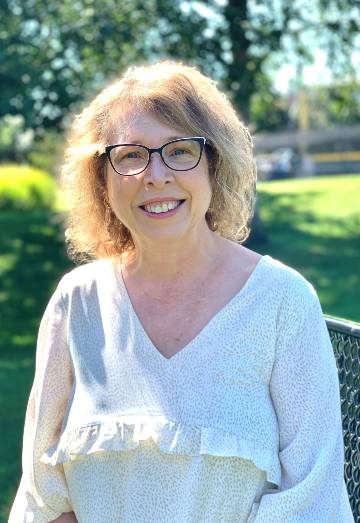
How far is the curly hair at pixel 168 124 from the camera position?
7.23 feet

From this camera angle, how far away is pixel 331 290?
11.2 metres

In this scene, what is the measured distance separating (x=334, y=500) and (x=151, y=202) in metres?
0.81

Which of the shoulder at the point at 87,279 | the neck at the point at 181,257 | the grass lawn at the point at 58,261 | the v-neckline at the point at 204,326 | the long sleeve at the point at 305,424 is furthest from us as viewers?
the grass lawn at the point at 58,261

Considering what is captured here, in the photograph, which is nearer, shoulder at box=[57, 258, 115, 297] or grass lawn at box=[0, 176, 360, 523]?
shoulder at box=[57, 258, 115, 297]

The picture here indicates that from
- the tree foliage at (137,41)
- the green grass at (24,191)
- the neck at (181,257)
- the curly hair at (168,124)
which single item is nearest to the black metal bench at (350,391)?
the curly hair at (168,124)

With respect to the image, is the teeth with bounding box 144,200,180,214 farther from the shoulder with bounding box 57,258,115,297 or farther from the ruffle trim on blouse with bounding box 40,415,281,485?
the ruffle trim on blouse with bounding box 40,415,281,485

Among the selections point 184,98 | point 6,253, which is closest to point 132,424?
point 184,98

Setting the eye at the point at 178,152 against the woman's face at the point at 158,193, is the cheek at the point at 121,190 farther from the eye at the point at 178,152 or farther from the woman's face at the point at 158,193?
the eye at the point at 178,152

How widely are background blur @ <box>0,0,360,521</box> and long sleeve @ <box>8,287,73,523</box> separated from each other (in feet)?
18.3

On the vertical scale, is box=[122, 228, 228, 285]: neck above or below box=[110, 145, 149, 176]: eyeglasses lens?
below

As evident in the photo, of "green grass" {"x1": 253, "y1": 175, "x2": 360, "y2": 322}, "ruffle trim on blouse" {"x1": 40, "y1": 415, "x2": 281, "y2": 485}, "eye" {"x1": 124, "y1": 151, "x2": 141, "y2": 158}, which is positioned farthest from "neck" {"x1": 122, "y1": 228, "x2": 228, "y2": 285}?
"green grass" {"x1": 253, "y1": 175, "x2": 360, "y2": 322}

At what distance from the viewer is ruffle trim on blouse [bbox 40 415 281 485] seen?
2.03m

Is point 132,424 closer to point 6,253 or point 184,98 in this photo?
point 184,98

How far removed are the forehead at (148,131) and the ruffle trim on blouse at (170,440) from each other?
65cm
